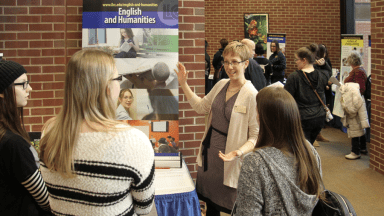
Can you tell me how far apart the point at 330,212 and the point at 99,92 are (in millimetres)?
1002

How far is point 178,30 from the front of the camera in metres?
3.01

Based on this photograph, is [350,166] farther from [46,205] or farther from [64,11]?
[46,205]

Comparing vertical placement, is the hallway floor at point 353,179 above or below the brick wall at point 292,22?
below

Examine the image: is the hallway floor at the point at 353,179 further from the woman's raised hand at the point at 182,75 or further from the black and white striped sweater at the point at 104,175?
the black and white striped sweater at the point at 104,175

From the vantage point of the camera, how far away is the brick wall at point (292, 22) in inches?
403

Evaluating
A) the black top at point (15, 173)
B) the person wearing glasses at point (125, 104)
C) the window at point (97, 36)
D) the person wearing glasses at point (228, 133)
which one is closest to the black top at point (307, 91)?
the person wearing glasses at point (228, 133)

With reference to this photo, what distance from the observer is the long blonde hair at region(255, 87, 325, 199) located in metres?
1.42

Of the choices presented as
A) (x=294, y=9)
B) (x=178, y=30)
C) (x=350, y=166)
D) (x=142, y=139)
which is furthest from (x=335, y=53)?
(x=142, y=139)

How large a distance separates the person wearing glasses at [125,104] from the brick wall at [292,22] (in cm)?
757

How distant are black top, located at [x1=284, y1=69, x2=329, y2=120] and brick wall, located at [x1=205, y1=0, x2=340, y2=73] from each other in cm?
635

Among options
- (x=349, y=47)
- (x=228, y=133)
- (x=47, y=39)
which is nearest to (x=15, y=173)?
(x=228, y=133)

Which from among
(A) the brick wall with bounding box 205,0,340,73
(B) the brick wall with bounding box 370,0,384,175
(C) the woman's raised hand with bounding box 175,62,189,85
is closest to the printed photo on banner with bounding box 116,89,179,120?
(C) the woman's raised hand with bounding box 175,62,189,85

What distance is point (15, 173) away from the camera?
1.39 m

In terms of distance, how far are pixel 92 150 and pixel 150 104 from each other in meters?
1.75
